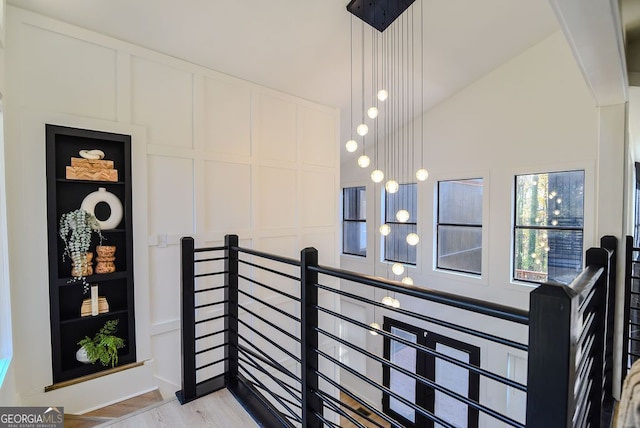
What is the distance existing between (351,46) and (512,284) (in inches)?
151

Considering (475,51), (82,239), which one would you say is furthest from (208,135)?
(475,51)

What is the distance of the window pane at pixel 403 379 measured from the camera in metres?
5.66

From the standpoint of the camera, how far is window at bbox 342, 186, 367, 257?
6.50 meters

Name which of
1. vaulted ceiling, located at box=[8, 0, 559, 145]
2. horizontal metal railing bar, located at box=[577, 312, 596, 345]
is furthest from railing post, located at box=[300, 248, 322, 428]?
vaulted ceiling, located at box=[8, 0, 559, 145]

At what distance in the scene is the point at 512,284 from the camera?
4.34m

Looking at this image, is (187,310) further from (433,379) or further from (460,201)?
(433,379)

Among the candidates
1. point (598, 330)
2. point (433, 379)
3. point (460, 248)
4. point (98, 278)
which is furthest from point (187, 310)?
point (433, 379)

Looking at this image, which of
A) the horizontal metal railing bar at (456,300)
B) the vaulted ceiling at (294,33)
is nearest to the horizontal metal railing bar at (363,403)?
the horizontal metal railing bar at (456,300)

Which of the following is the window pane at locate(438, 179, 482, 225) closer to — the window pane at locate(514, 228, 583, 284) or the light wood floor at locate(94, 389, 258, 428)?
the window pane at locate(514, 228, 583, 284)

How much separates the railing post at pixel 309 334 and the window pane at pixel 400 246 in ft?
14.4

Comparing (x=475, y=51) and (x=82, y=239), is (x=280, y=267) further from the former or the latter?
(x=475, y=51)

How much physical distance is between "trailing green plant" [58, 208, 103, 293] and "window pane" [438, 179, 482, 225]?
4737mm

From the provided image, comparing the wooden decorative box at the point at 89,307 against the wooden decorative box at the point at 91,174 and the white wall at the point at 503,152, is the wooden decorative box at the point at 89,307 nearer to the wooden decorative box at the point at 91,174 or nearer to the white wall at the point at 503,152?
the wooden decorative box at the point at 91,174

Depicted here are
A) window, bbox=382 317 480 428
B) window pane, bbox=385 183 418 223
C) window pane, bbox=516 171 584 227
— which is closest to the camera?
window pane, bbox=516 171 584 227
